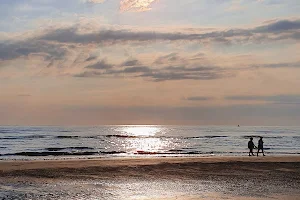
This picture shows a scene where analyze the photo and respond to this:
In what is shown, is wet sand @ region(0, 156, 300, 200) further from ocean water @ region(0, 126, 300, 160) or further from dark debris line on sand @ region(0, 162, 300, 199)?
ocean water @ region(0, 126, 300, 160)

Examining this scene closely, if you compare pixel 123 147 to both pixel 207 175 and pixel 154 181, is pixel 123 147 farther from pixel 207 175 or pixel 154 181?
pixel 154 181

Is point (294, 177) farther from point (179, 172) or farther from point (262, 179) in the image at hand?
point (179, 172)

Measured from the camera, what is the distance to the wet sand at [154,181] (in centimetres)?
1599

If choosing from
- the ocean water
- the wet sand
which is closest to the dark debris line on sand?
the wet sand

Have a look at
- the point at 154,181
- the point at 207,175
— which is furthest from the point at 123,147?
the point at 154,181

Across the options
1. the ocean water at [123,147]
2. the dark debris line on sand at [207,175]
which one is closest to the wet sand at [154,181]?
the dark debris line on sand at [207,175]

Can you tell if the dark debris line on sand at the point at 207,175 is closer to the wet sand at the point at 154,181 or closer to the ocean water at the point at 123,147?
the wet sand at the point at 154,181

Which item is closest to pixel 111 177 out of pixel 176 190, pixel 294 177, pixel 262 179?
pixel 176 190

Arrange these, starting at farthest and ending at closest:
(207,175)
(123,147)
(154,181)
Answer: (123,147)
(207,175)
(154,181)

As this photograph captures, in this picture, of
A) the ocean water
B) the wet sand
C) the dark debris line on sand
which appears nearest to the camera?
the wet sand

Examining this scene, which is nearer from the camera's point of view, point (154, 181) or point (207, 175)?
point (154, 181)

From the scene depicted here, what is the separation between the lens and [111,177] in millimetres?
21125

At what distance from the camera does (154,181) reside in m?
19.9

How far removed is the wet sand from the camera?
52.5 feet
